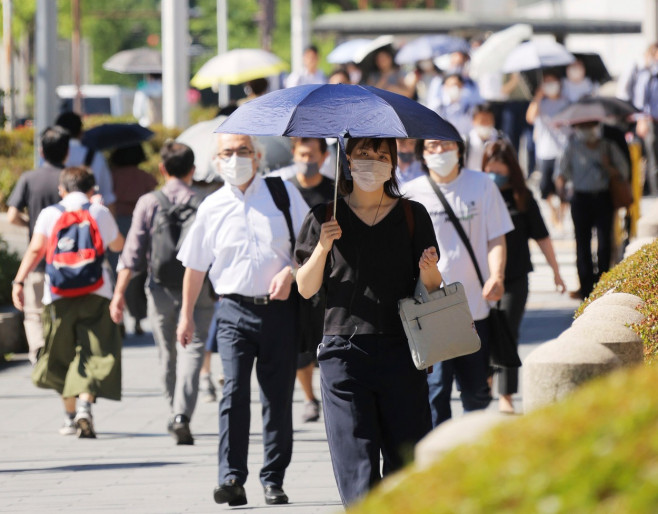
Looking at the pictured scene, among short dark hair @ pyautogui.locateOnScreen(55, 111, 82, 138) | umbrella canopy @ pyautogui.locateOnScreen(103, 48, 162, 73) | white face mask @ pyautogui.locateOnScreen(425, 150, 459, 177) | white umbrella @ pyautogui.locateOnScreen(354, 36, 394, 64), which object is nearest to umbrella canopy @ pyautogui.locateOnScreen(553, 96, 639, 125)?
short dark hair @ pyautogui.locateOnScreen(55, 111, 82, 138)

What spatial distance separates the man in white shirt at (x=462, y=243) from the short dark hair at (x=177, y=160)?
6.95 feet

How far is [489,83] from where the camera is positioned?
2253 centimetres

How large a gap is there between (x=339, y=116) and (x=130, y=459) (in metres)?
3.15

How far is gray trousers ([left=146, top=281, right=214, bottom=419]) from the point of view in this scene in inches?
343

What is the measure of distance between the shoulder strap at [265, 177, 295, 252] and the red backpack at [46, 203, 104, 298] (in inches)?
81.3

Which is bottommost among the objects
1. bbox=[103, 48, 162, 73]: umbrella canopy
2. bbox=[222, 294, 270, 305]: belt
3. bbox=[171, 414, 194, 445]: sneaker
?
bbox=[171, 414, 194, 445]: sneaker

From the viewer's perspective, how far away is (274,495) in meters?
7.02

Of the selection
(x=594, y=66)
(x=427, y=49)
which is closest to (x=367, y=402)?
(x=594, y=66)

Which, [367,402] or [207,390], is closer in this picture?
[367,402]

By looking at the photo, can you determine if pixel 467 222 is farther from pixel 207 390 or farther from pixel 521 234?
pixel 207 390

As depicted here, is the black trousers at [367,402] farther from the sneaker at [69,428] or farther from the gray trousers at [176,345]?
the sneaker at [69,428]

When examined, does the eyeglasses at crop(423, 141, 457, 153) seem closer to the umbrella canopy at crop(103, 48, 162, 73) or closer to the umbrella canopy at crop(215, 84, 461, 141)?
the umbrella canopy at crop(215, 84, 461, 141)

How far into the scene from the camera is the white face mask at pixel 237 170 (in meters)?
A: 7.16

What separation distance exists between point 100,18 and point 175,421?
6195 cm
